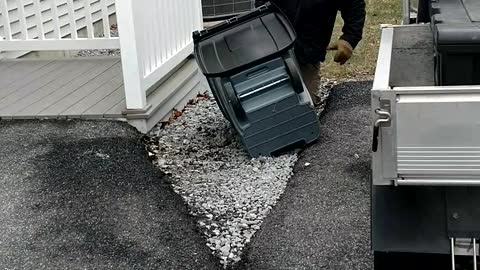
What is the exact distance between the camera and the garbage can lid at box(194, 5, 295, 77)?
5035 mm

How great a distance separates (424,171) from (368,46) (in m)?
6.55

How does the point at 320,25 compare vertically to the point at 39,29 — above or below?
above

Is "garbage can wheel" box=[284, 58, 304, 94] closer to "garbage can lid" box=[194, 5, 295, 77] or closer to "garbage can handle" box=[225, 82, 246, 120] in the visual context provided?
"garbage can lid" box=[194, 5, 295, 77]

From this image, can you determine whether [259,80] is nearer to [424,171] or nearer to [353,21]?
[353,21]

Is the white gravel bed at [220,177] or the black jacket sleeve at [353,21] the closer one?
the white gravel bed at [220,177]

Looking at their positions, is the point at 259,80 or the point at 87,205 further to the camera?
the point at 259,80

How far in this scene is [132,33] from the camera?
17.6ft

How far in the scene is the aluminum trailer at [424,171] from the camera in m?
2.29

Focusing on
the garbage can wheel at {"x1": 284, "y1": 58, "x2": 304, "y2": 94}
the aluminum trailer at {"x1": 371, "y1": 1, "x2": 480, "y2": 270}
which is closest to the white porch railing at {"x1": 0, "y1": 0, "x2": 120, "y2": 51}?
the garbage can wheel at {"x1": 284, "y1": 58, "x2": 304, "y2": 94}

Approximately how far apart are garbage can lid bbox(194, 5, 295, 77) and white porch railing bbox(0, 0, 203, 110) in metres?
0.53

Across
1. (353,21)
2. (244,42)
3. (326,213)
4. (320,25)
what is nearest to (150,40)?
(244,42)

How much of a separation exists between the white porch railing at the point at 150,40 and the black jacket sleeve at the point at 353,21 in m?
1.54

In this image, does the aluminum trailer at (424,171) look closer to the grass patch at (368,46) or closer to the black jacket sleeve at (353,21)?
the black jacket sleeve at (353,21)

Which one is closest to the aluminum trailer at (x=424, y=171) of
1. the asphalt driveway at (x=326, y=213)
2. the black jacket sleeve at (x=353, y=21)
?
the asphalt driveway at (x=326, y=213)
